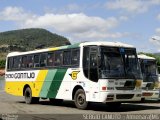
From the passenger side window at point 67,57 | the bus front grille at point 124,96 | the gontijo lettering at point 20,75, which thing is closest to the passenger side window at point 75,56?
the passenger side window at point 67,57

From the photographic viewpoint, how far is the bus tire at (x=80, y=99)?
18.4 m

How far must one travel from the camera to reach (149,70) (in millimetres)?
23703

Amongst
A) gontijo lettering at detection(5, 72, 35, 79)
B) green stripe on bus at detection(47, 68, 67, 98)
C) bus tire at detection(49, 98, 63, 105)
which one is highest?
gontijo lettering at detection(5, 72, 35, 79)

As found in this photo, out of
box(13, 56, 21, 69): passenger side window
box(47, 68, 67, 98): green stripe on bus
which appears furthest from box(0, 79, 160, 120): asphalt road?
box(13, 56, 21, 69): passenger side window

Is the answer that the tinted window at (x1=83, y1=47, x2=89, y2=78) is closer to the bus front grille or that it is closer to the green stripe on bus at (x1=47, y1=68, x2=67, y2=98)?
the bus front grille

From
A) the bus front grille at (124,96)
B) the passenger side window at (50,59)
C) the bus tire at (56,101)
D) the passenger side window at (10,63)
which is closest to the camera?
the bus front grille at (124,96)

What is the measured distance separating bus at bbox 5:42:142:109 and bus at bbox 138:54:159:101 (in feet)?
10.1

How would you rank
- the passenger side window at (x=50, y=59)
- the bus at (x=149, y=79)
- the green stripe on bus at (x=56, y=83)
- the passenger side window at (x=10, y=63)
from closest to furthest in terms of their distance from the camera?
the green stripe on bus at (x=56, y=83) < the passenger side window at (x=50, y=59) < the bus at (x=149, y=79) < the passenger side window at (x=10, y=63)

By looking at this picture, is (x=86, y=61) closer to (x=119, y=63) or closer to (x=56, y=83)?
(x=119, y=63)

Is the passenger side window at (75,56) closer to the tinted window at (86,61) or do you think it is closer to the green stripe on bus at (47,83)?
the tinted window at (86,61)

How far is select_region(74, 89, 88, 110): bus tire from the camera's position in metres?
18.4

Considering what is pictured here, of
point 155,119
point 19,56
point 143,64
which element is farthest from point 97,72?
point 19,56

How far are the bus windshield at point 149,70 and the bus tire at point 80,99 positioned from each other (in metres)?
5.12

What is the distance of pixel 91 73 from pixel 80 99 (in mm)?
1467
